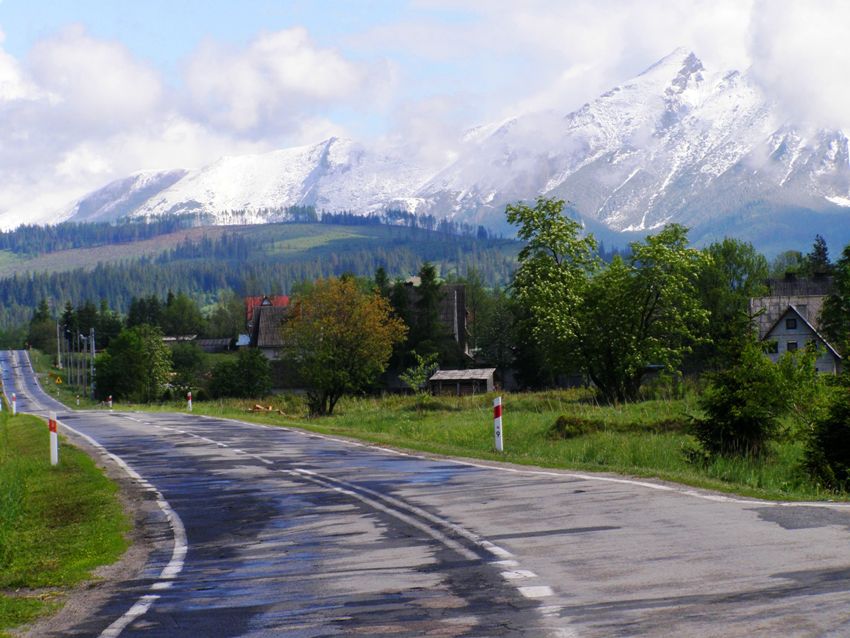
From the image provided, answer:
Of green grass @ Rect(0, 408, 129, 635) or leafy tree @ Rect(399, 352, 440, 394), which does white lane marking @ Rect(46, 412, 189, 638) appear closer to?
green grass @ Rect(0, 408, 129, 635)

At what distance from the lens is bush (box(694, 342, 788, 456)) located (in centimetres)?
2188

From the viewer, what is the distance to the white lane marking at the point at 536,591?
904 centimetres

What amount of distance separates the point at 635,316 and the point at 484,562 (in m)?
38.3

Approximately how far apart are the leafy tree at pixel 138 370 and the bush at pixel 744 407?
82189 mm

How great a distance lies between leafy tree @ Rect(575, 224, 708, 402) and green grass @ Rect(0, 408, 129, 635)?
81.4ft

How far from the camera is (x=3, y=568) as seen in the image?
42.5ft

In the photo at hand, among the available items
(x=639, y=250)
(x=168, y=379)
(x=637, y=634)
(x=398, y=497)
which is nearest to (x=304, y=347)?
(x=639, y=250)

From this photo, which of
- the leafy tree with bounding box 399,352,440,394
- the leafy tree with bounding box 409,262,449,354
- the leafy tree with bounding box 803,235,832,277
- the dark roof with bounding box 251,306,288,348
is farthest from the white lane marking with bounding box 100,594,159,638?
the dark roof with bounding box 251,306,288,348

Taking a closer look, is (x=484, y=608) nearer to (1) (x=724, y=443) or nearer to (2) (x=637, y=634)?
(2) (x=637, y=634)

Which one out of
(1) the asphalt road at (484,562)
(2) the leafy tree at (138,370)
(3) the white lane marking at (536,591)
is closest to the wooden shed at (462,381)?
(2) the leafy tree at (138,370)

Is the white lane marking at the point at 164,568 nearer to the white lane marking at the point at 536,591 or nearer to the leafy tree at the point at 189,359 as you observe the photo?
the white lane marking at the point at 536,591

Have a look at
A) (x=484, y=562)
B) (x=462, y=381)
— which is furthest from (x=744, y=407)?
(x=462, y=381)

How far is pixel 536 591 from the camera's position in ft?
30.2

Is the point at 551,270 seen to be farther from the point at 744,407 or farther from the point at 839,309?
the point at 839,309
